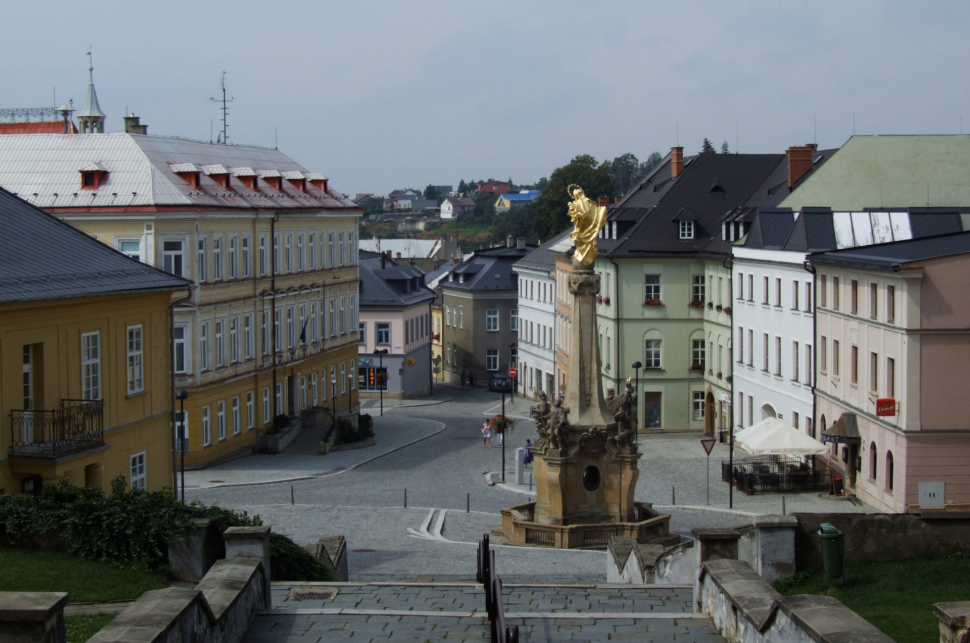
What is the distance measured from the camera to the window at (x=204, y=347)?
153 ft

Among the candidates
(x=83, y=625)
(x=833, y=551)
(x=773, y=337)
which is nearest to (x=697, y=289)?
(x=773, y=337)

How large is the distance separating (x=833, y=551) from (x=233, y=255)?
36.8 m

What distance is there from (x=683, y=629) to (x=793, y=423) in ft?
116

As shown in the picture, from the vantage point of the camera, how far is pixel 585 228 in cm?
3259

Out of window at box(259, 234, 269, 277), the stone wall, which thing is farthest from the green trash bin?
window at box(259, 234, 269, 277)

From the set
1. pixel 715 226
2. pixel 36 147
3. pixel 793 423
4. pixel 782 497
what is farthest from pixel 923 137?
pixel 36 147

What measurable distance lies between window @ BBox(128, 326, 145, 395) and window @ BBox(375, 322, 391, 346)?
49.2m

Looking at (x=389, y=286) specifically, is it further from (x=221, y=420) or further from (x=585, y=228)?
(x=585, y=228)

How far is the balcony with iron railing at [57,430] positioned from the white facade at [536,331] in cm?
5044

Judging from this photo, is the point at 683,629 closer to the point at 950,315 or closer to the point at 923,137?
the point at 950,315

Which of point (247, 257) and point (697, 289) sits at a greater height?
point (247, 257)

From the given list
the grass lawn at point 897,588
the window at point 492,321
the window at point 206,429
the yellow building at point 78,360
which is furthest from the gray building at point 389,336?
the grass lawn at point 897,588

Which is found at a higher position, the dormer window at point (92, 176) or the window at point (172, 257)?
the dormer window at point (92, 176)

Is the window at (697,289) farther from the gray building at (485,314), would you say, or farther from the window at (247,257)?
the gray building at (485,314)
